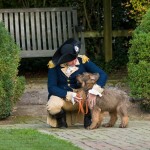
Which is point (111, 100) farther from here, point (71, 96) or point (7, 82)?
point (7, 82)

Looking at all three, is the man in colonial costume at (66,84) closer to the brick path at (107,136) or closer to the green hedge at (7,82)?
the brick path at (107,136)

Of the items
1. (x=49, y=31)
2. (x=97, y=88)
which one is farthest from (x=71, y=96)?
(x=49, y=31)

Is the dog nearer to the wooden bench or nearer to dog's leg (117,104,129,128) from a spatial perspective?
dog's leg (117,104,129,128)

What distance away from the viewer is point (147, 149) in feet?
26.0

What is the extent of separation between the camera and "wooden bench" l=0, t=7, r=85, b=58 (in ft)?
50.8

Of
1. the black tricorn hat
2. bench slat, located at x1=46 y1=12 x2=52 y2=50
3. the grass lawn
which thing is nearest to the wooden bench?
bench slat, located at x1=46 y1=12 x2=52 y2=50

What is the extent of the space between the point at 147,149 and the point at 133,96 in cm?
349

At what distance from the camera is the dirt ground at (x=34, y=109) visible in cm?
1109

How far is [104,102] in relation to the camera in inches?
379

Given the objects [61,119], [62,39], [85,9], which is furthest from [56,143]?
[85,9]

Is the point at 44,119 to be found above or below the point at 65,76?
below

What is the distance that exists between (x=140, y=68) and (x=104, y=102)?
175 centimetres

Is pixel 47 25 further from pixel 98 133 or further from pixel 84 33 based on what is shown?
pixel 98 133

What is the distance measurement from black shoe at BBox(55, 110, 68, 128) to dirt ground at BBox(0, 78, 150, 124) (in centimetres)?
102
